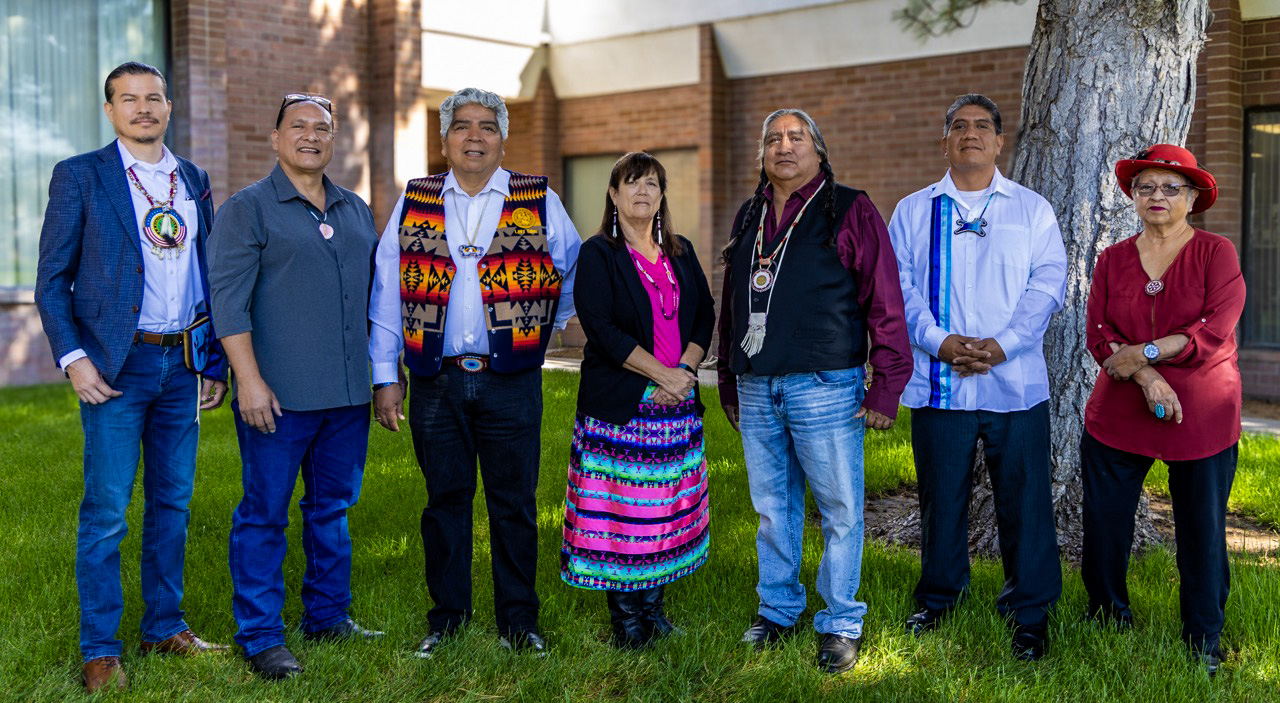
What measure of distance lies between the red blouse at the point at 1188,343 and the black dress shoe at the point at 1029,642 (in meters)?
0.75

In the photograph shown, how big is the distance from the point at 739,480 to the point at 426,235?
3352 mm

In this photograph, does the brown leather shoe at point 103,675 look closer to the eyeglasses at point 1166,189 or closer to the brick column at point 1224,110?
the eyeglasses at point 1166,189

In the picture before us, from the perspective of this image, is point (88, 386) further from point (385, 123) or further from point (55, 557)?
point (385, 123)

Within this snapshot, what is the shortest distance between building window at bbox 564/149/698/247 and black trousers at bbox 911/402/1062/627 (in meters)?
10.6

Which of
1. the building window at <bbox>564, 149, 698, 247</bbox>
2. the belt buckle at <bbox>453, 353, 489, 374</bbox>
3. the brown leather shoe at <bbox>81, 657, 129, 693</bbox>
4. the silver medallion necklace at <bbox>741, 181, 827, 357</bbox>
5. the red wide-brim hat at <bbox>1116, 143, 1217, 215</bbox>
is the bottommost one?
the brown leather shoe at <bbox>81, 657, 129, 693</bbox>

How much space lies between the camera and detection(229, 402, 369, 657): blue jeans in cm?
434

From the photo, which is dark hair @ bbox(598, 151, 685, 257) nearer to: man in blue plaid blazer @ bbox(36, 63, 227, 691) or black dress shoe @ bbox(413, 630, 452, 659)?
man in blue plaid blazer @ bbox(36, 63, 227, 691)

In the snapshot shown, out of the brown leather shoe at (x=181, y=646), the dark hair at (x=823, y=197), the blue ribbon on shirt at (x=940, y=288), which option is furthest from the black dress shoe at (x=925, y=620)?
the brown leather shoe at (x=181, y=646)

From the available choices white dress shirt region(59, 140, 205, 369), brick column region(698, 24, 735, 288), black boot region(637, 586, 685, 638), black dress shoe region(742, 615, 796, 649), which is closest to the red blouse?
black dress shoe region(742, 615, 796, 649)

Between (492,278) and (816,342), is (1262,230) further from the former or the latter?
(492,278)

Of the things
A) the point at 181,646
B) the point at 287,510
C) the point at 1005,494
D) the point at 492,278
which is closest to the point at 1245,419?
the point at 1005,494

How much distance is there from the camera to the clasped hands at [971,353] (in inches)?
171

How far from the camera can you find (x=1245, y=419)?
9852 millimetres

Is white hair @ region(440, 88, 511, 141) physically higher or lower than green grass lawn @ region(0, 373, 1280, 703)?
higher
